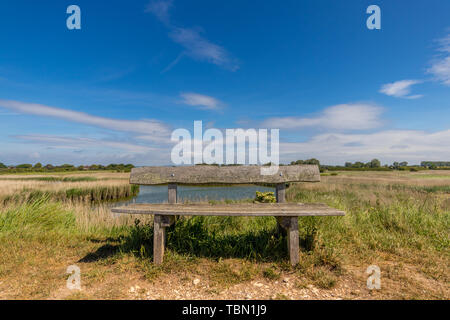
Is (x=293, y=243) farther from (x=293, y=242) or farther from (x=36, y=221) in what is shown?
(x=36, y=221)

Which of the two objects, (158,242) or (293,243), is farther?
(158,242)

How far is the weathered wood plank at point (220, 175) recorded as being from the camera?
337 centimetres

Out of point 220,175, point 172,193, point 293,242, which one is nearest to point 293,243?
point 293,242

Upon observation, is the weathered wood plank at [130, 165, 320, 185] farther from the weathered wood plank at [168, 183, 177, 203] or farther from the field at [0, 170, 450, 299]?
the field at [0, 170, 450, 299]

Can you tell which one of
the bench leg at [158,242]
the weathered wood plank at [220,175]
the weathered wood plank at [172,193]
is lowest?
the bench leg at [158,242]

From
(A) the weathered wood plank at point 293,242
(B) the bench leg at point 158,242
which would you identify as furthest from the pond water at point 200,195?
(A) the weathered wood plank at point 293,242

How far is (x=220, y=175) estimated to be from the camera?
343 centimetres

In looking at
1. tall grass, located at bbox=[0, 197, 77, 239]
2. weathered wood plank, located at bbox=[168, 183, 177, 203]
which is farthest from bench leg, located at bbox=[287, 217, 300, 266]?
tall grass, located at bbox=[0, 197, 77, 239]

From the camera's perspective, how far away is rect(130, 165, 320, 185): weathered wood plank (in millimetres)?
3371

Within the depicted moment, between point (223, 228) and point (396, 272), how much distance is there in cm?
295

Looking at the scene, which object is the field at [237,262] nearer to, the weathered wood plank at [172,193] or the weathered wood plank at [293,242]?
the weathered wood plank at [293,242]
